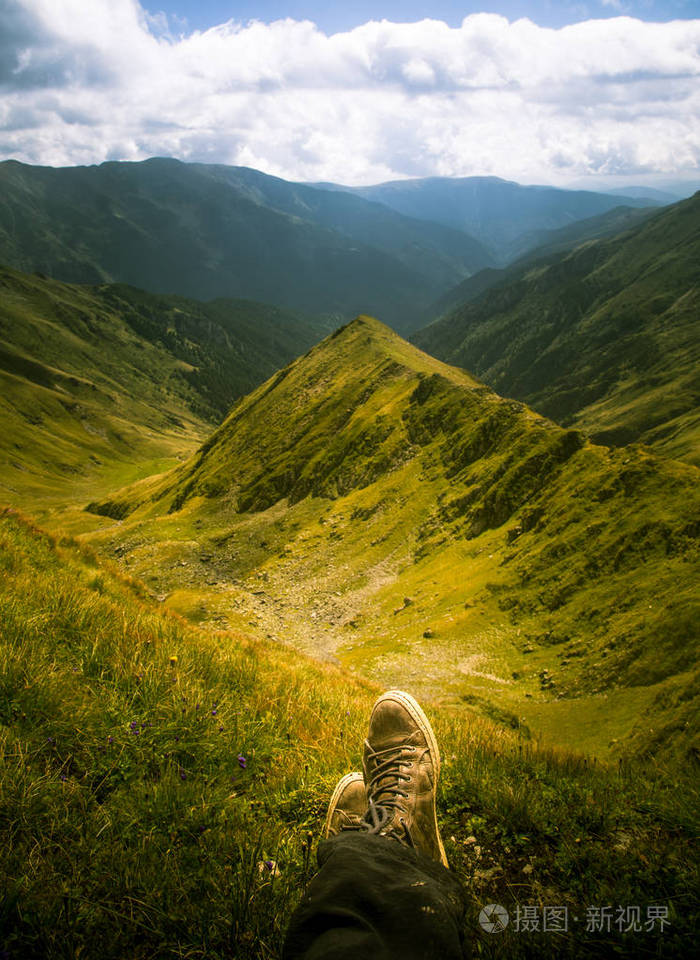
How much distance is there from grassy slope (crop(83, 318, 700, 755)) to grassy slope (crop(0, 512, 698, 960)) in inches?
532

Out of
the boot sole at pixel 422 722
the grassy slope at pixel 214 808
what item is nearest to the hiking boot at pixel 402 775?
the boot sole at pixel 422 722

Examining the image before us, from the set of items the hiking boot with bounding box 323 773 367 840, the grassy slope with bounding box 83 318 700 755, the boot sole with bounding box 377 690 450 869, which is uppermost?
the boot sole with bounding box 377 690 450 869

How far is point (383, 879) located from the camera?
9.43ft

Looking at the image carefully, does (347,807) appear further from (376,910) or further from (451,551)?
(451,551)

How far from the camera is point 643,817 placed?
394 cm

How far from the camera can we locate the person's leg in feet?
8.10

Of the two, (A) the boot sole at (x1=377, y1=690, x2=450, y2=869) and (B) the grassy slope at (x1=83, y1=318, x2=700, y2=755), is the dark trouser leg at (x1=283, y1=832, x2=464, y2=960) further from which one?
(B) the grassy slope at (x1=83, y1=318, x2=700, y2=755)

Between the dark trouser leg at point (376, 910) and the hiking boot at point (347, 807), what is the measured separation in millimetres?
685

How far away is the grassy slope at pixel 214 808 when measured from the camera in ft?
8.68

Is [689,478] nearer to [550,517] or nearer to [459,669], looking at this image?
[550,517]

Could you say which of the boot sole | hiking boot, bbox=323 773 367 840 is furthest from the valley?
the boot sole

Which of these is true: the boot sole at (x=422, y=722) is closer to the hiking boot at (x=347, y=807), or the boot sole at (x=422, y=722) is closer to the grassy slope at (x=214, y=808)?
the grassy slope at (x=214, y=808)

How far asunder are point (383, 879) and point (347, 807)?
124cm

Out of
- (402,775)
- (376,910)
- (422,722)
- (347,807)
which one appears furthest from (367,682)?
(376,910)
